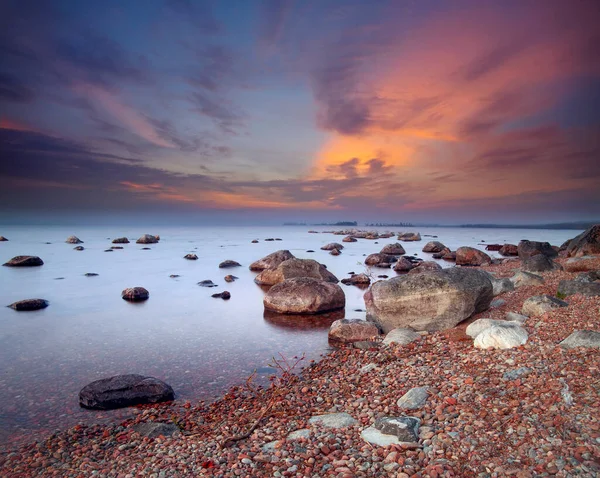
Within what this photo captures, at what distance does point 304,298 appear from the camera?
15.6 meters

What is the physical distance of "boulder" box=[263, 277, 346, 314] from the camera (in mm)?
15578

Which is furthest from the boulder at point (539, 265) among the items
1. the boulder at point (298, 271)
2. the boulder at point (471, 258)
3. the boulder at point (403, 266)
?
the boulder at point (471, 258)

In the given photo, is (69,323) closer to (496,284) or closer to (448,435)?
(448,435)

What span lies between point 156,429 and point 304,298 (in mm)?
9599

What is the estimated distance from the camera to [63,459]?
229 inches

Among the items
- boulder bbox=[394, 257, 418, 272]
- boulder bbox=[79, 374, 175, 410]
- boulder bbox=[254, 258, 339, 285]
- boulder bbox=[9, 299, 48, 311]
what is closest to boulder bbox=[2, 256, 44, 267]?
boulder bbox=[9, 299, 48, 311]

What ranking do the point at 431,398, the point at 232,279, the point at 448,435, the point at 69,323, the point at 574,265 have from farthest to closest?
the point at 232,279
the point at 574,265
the point at 69,323
the point at 431,398
the point at 448,435

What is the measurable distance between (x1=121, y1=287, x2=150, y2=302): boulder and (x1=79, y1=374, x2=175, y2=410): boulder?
1180 centimetres

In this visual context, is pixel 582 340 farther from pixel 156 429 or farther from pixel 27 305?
pixel 27 305

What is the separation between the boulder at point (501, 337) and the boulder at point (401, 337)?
206cm

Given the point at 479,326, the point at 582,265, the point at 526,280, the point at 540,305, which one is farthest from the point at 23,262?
the point at 582,265

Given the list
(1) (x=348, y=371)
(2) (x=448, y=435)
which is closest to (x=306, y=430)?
(2) (x=448, y=435)

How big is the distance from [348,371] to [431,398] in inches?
108

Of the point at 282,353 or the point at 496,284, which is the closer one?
the point at 282,353
